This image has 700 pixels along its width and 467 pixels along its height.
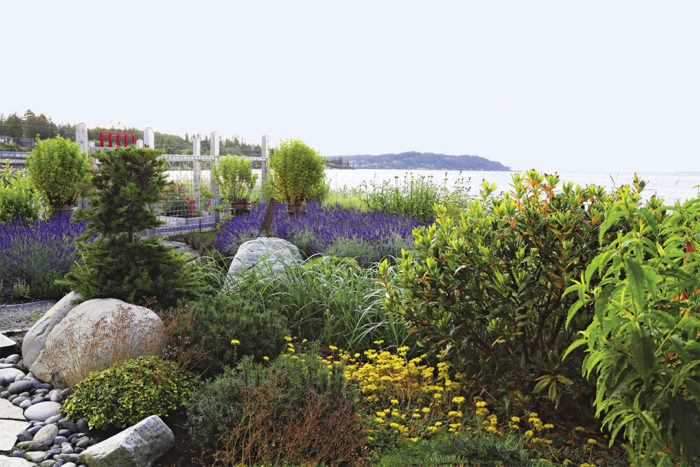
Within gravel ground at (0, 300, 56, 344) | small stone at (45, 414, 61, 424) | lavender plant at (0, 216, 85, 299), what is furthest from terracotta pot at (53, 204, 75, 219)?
small stone at (45, 414, 61, 424)

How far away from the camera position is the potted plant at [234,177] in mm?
13305

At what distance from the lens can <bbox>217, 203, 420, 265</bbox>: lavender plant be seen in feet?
23.4

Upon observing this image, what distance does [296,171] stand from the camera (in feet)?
39.8

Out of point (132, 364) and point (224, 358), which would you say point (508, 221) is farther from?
point (132, 364)

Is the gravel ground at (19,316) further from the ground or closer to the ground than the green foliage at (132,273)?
closer to the ground

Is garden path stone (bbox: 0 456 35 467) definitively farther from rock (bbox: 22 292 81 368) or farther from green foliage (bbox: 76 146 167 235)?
green foliage (bbox: 76 146 167 235)

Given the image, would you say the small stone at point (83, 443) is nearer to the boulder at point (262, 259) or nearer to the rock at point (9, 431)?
the rock at point (9, 431)

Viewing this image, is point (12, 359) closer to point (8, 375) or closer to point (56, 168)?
point (8, 375)

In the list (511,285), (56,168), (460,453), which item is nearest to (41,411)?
(460,453)

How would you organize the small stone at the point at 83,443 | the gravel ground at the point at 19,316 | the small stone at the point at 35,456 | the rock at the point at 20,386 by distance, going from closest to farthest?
the small stone at the point at 35,456 → the small stone at the point at 83,443 → the rock at the point at 20,386 → the gravel ground at the point at 19,316

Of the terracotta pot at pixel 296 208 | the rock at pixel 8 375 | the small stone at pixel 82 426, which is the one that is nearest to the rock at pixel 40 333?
the rock at pixel 8 375

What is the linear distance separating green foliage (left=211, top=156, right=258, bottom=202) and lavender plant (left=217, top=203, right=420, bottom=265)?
3.55 meters

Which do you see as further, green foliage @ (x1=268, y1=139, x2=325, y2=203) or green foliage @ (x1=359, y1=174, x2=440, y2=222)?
green foliage @ (x1=268, y1=139, x2=325, y2=203)

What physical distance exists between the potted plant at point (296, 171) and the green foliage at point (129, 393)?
8.39m
